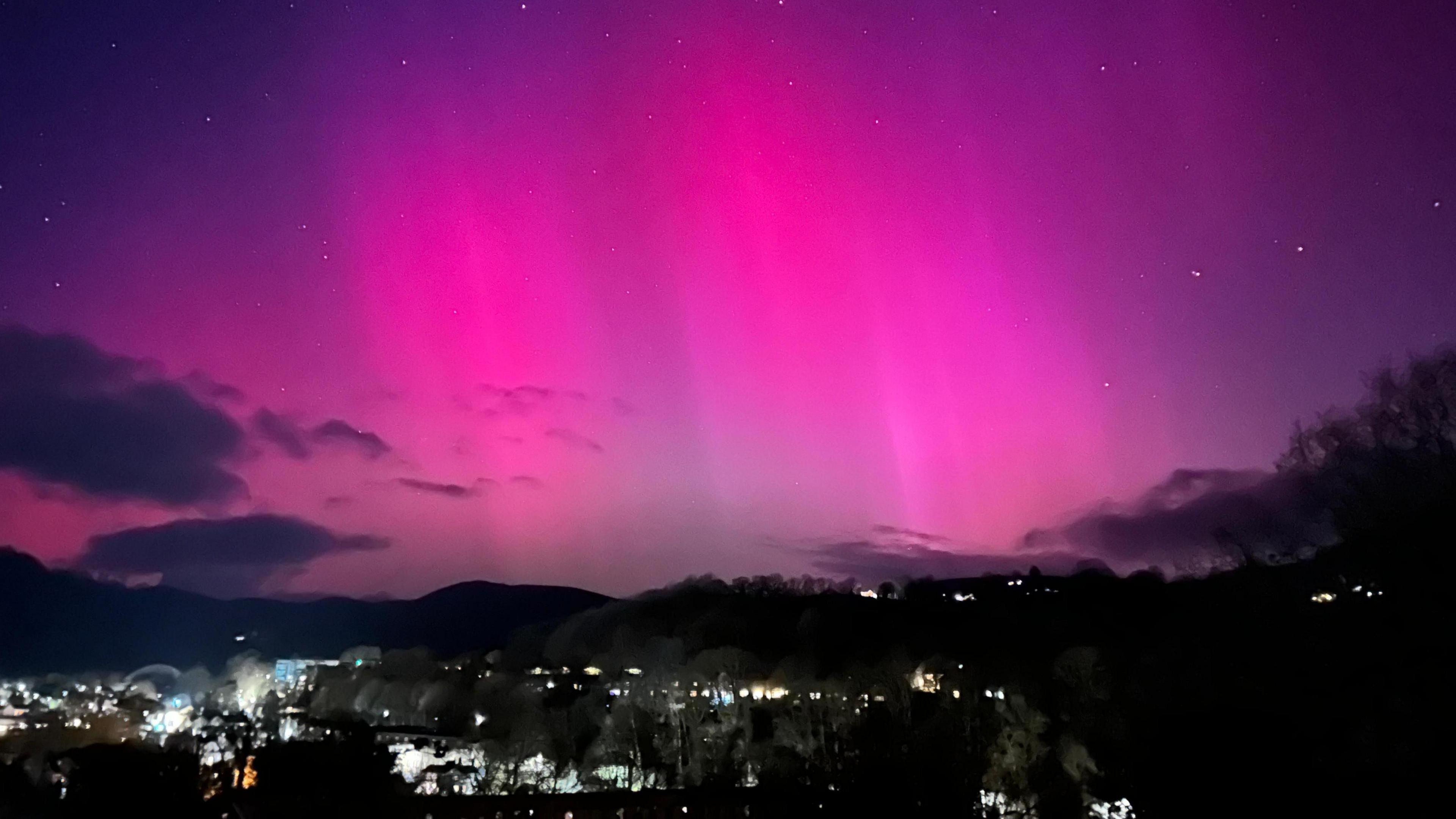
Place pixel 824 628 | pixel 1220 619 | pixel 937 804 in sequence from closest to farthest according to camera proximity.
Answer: pixel 937 804
pixel 1220 619
pixel 824 628

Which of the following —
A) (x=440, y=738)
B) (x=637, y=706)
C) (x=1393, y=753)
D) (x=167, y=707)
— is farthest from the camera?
(x=167, y=707)

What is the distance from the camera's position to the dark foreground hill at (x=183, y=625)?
57.0m

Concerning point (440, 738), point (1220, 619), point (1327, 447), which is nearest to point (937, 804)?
point (1220, 619)

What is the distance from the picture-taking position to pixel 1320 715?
27.8 feet

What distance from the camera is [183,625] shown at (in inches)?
2539

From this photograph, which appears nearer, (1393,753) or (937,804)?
(937,804)

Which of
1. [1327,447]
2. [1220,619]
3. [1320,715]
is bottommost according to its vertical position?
[1320,715]

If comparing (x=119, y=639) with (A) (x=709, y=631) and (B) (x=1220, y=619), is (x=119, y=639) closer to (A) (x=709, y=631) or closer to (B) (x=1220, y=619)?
(A) (x=709, y=631)

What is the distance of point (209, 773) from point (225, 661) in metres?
52.0

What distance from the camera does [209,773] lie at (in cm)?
619

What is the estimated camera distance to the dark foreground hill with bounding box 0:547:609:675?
2245 inches

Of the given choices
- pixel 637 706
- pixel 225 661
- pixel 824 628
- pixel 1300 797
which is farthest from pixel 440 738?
pixel 225 661

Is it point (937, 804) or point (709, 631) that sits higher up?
point (709, 631)

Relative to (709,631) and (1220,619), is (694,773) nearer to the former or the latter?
(1220,619)
